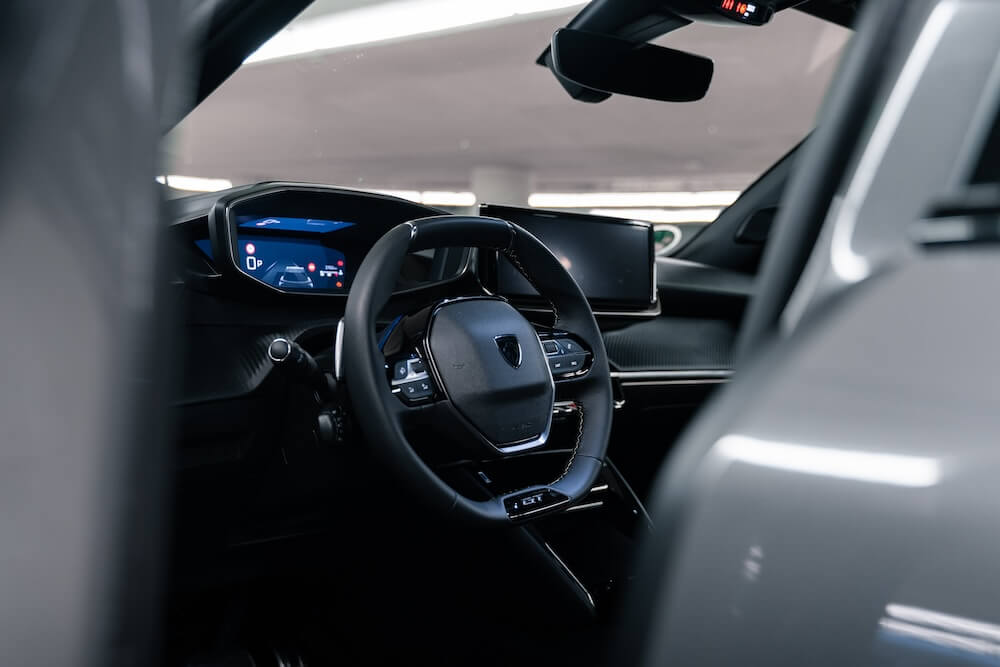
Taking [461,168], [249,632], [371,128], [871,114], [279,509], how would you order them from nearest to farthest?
[871,114], [279,509], [249,632], [371,128], [461,168]

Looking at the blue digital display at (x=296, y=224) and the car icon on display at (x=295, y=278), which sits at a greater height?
the blue digital display at (x=296, y=224)

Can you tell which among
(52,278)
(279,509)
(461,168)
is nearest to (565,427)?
(279,509)

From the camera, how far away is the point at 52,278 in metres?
0.62

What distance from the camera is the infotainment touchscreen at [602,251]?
2.51m

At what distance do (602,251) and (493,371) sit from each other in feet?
3.97

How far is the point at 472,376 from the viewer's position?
1.49m

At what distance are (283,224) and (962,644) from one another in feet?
6.15

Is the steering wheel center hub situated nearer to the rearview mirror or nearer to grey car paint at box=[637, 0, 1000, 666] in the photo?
the rearview mirror

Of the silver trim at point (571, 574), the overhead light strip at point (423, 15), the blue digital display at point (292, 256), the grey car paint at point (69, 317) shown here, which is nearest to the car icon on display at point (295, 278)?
the blue digital display at point (292, 256)

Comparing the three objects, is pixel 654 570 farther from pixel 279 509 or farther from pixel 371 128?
pixel 371 128

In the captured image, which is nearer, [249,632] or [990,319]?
[990,319]

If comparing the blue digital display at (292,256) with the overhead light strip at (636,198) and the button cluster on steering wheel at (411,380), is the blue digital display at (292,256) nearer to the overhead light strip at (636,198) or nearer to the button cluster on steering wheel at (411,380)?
the button cluster on steering wheel at (411,380)

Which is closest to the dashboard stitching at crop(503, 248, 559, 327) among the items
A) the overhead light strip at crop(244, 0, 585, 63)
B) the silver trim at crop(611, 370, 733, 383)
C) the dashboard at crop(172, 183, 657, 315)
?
the dashboard at crop(172, 183, 657, 315)

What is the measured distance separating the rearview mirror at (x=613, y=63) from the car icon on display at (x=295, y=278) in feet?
3.09
